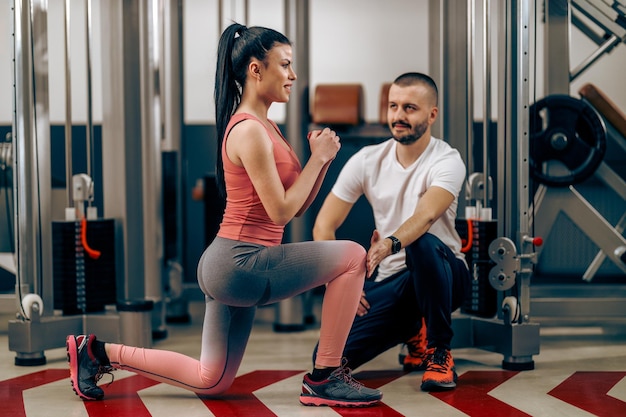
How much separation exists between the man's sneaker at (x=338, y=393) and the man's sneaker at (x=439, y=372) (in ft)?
0.82

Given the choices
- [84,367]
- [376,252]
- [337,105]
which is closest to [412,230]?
[376,252]

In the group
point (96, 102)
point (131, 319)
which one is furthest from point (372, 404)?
point (96, 102)

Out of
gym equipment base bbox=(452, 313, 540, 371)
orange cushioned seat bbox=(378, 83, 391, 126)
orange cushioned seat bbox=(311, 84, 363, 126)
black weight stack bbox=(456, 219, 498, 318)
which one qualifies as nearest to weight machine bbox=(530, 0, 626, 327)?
black weight stack bbox=(456, 219, 498, 318)

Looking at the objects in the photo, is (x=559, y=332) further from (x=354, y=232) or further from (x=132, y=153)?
(x=132, y=153)

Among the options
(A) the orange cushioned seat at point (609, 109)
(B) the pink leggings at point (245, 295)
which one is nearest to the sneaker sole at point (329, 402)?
(B) the pink leggings at point (245, 295)

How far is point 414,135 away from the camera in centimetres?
312

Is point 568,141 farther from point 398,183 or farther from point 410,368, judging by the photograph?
point 410,368

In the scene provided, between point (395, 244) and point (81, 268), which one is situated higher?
point (395, 244)

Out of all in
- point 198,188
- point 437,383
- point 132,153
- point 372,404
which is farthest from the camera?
point 198,188

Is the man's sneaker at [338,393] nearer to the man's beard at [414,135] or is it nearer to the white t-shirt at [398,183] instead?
the white t-shirt at [398,183]

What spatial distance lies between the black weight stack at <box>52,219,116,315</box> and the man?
1.01 metres

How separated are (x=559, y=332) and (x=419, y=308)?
1.42m

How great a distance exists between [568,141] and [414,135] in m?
1.22

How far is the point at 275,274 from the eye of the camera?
251 cm
